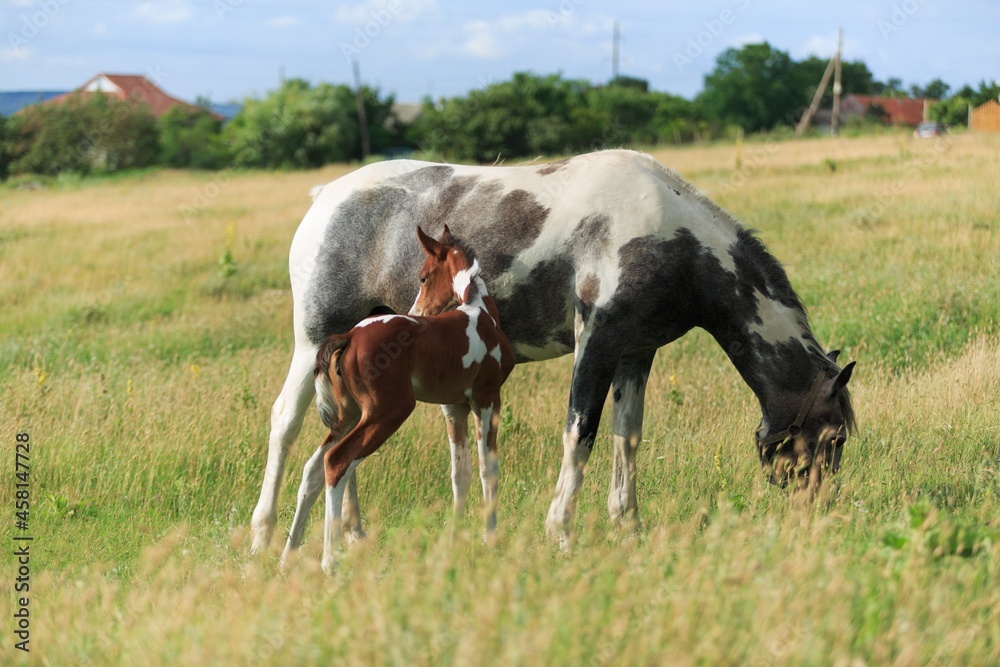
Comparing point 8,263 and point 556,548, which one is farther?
point 8,263

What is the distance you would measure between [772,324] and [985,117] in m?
39.3

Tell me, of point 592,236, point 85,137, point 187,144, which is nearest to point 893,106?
point 187,144

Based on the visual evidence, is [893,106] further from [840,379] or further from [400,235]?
[400,235]

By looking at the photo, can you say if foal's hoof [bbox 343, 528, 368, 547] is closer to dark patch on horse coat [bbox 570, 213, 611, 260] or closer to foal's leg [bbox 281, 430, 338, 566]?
foal's leg [bbox 281, 430, 338, 566]

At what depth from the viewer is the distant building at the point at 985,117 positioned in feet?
120

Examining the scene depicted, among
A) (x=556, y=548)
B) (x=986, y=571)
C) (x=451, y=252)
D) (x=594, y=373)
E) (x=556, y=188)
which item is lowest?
(x=556, y=548)

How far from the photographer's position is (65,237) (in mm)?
20516

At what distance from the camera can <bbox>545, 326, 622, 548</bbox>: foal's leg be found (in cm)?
504

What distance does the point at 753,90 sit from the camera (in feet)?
265

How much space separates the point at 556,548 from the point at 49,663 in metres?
2.31

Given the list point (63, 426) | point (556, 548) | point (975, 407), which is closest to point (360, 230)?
point (556, 548)

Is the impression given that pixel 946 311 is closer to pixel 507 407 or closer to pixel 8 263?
pixel 507 407

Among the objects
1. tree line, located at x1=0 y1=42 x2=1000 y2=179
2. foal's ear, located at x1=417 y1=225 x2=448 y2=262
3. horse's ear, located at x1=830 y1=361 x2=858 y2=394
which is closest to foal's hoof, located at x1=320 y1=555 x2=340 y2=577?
foal's ear, located at x1=417 y1=225 x2=448 y2=262

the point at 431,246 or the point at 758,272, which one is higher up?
the point at 431,246
